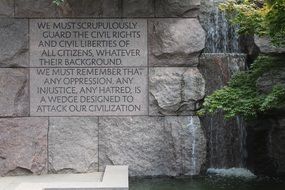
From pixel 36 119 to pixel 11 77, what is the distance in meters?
0.75

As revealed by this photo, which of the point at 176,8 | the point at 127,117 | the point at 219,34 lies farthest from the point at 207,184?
the point at 219,34

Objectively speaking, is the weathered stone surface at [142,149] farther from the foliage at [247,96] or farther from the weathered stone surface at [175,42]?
the foliage at [247,96]

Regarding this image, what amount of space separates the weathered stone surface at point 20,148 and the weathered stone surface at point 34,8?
1.64 m

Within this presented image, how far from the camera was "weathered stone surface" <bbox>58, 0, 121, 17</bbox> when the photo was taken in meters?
8.20

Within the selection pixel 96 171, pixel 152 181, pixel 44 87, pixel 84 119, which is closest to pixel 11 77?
pixel 44 87

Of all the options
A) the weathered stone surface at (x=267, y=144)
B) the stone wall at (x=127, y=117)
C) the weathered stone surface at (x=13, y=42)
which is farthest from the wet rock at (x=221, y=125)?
the weathered stone surface at (x=13, y=42)

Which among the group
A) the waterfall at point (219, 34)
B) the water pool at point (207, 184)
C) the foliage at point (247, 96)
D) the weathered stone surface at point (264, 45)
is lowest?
the water pool at point (207, 184)

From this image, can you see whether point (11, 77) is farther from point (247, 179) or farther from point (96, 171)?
point (247, 179)

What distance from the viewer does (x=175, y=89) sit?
26.7 ft

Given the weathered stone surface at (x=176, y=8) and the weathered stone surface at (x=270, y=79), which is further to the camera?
the weathered stone surface at (x=176, y=8)

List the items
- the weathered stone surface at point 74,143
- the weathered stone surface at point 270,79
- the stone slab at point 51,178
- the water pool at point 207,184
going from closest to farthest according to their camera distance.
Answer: the stone slab at point 51,178 → the water pool at point 207,184 → the weathered stone surface at point 270,79 → the weathered stone surface at point 74,143

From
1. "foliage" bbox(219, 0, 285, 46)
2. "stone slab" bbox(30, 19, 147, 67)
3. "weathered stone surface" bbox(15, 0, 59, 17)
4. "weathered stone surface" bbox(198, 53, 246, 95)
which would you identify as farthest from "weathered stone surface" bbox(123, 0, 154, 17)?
"weathered stone surface" bbox(198, 53, 246, 95)

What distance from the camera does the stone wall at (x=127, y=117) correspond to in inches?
318

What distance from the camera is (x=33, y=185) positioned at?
21.3 ft
